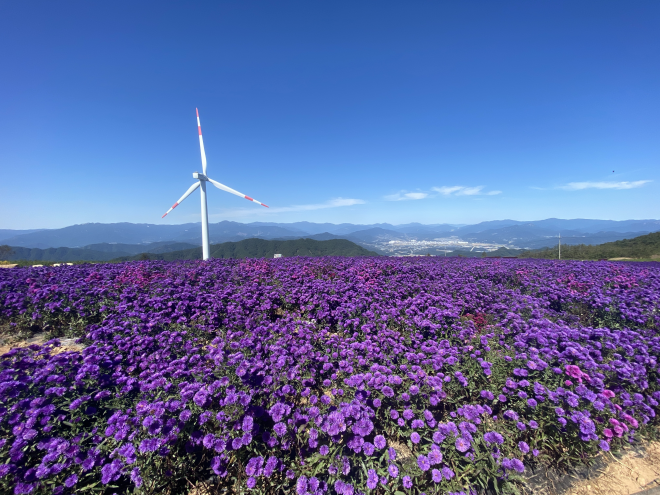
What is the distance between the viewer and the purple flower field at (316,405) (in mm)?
2621

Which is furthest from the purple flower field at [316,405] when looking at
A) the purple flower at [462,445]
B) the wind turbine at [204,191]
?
the wind turbine at [204,191]

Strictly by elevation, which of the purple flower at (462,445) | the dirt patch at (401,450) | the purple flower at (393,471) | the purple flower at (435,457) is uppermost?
the purple flower at (462,445)

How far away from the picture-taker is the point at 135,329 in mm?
5145

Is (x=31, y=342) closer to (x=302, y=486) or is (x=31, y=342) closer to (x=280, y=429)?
(x=280, y=429)

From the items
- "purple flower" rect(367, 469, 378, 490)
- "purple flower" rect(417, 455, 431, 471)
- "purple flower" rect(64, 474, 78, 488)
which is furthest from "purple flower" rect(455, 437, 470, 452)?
"purple flower" rect(64, 474, 78, 488)

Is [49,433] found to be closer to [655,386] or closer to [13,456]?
[13,456]

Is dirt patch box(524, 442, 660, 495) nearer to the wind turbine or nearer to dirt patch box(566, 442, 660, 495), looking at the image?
dirt patch box(566, 442, 660, 495)

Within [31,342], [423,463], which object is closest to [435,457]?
[423,463]

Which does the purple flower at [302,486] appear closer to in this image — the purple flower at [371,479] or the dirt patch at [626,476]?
the purple flower at [371,479]

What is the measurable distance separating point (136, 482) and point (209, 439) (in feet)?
2.10

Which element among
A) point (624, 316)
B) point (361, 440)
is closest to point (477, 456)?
point (361, 440)

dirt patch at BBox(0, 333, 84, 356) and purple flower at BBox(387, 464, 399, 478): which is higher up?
dirt patch at BBox(0, 333, 84, 356)

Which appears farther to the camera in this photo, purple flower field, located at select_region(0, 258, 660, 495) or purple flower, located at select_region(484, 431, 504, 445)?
purple flower, located at select_region(484, 431, 504, 445)

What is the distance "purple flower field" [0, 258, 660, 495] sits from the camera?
8.60 feet
